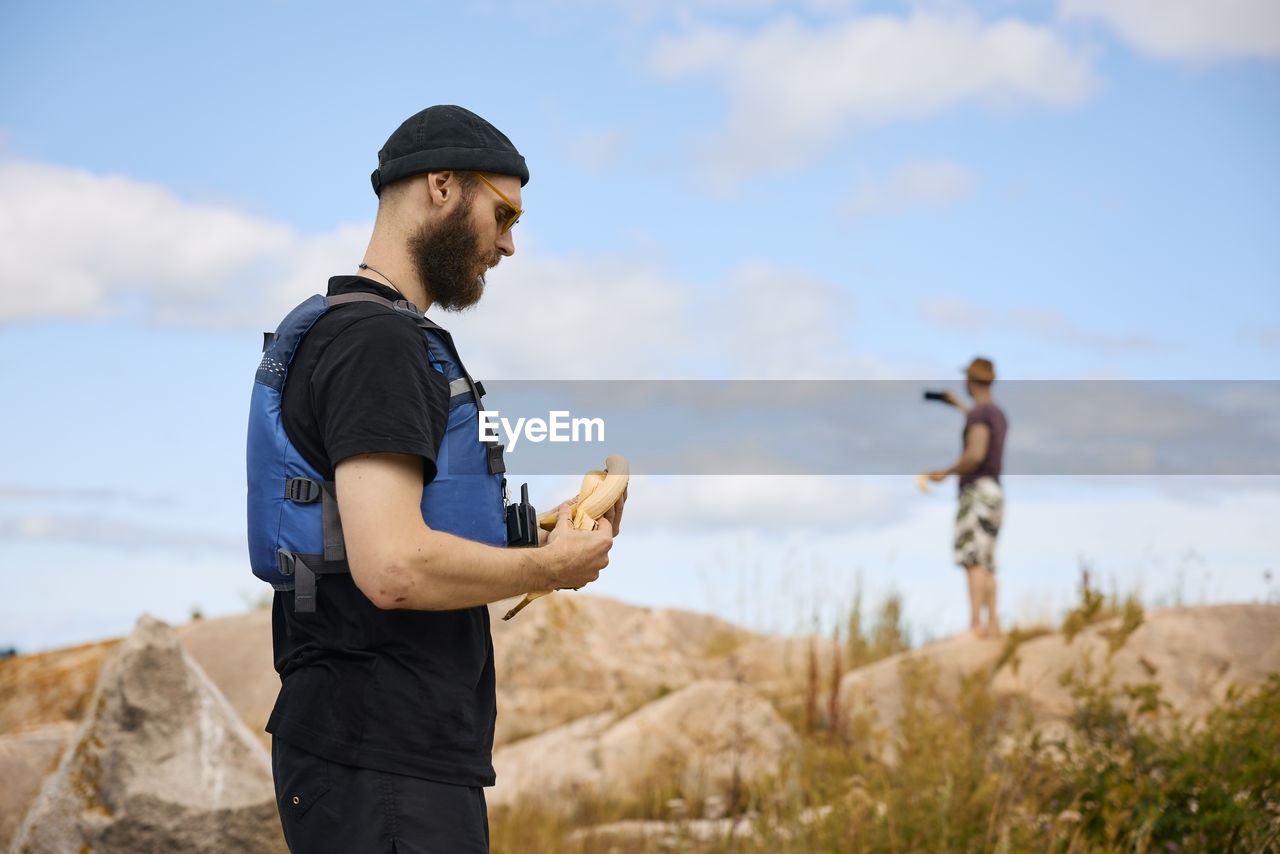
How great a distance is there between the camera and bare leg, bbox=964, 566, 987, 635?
32.8ft

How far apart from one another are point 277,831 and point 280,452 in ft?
9.93

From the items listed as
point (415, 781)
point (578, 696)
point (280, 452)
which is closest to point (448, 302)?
point (280, 452)

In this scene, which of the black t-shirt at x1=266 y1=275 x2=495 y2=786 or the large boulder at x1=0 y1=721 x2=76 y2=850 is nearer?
the black t-shirt at x1=266 y1=275 x2=495 y2=786

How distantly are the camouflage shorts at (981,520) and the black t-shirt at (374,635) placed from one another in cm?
821

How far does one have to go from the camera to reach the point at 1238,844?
15.2 feet

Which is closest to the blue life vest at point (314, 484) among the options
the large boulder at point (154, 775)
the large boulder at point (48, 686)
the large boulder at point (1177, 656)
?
the large boulder at point (154, 775)

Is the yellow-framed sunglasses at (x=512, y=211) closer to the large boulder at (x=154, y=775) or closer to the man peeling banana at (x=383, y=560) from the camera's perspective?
the man peeling banana at (x=383, y=560)

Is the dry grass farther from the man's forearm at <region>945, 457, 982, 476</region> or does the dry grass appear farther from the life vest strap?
the man's forearm at <region>945, 457, 982, 476</region>

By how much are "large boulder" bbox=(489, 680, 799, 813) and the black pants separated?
15.3ft

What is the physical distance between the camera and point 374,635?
219 centimetres

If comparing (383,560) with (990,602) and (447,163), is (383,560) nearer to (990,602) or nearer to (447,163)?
(447,163)

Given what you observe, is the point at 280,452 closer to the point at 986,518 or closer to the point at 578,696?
the point at 578,696

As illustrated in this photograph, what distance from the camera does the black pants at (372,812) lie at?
6.98ft

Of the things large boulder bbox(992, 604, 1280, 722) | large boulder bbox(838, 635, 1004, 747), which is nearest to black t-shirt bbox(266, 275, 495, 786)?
large boulder bbox(838, 635, 1004, 747)
